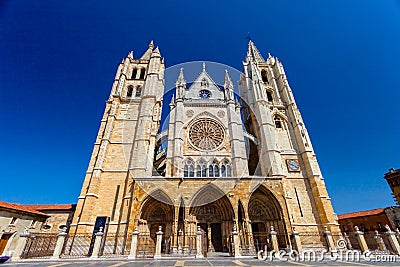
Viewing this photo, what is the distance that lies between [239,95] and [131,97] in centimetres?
1346

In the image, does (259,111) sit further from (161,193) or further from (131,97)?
(131,97)

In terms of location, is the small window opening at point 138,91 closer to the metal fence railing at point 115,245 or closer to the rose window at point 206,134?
the rose window at point 206,134

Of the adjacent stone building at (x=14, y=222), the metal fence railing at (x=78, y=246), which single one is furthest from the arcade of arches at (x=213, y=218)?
the adjacent stone building at (x=14, y=222)

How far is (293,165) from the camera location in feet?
55.5

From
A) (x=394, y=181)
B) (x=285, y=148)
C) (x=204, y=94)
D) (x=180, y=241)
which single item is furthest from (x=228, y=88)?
(x=394, y=181)

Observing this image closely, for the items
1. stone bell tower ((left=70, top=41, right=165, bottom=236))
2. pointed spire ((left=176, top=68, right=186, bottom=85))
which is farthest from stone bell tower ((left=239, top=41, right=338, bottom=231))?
stone bell tower ((left=70, top=41, right=165, bottom=236))

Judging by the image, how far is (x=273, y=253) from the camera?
9.18 meters

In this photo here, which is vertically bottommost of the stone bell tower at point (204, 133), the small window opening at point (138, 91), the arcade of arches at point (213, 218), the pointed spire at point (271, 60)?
the arcade of arches at point (213, 218)

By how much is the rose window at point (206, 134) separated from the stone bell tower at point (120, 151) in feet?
13.0

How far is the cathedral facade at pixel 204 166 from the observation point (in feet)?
41.6

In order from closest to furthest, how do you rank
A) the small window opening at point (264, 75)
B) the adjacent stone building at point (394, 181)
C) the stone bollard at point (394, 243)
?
the stone bollard at point (394, 243) < the adjacent stone building at point (394, 181) < the small window opening at point (264, 75)

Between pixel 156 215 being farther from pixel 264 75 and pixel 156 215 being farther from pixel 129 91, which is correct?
pixel 264 75

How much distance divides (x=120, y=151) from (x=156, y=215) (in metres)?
6.83

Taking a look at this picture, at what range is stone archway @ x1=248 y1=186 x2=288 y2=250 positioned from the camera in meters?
12.6
